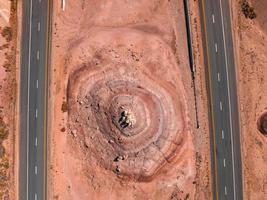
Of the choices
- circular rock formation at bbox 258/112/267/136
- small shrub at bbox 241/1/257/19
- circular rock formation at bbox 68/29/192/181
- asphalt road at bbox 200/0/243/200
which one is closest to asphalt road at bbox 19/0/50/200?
circular rock formation at bbox 68/29/192/181

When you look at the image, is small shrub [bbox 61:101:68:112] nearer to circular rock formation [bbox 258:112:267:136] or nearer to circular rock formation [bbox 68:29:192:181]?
circular rock formation [bbox 68:29:192:181]

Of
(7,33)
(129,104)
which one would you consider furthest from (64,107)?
(7,33)

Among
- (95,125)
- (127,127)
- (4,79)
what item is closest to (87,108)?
(95,125)

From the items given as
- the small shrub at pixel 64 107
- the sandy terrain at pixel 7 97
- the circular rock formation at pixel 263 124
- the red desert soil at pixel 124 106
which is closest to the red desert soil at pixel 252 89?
the circular rock formation at pixel 263 124

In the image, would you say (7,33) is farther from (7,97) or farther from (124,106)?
(124,106)

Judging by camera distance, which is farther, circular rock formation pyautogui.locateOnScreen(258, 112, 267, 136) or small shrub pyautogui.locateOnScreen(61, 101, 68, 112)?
small shrub pyautogui.locateOnScreen(61, 101, 68, 112)

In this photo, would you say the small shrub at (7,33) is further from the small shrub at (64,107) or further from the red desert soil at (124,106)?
the small shrub at (64,107)
